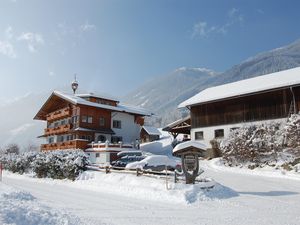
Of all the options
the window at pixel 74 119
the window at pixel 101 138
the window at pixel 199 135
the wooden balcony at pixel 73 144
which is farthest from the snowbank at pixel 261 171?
the window at pixel 74 119

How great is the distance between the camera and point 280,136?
28703mm

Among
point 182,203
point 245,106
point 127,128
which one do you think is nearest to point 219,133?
point 245,106

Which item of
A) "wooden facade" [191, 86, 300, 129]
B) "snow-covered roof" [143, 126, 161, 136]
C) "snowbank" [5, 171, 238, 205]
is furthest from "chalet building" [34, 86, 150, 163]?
"snowbank" [5, 171, 238, 205]

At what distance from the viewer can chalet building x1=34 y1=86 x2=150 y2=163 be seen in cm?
4244

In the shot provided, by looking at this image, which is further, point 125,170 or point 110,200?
point 125,170

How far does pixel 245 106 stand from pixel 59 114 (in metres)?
27.5

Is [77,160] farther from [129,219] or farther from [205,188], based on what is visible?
[129,219]

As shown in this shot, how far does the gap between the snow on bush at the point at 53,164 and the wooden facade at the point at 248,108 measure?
1780 cm

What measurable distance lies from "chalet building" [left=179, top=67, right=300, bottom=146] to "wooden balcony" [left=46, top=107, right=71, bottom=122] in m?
16.7

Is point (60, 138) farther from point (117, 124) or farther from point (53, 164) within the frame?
point (53, 164)

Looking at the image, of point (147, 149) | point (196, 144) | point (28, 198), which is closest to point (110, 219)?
point (28, 198)

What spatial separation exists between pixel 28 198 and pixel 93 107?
32.1 m

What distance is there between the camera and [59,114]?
163 ft

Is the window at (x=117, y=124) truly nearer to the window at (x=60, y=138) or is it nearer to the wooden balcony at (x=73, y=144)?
the wooden balcony at (x=73, y=144)
